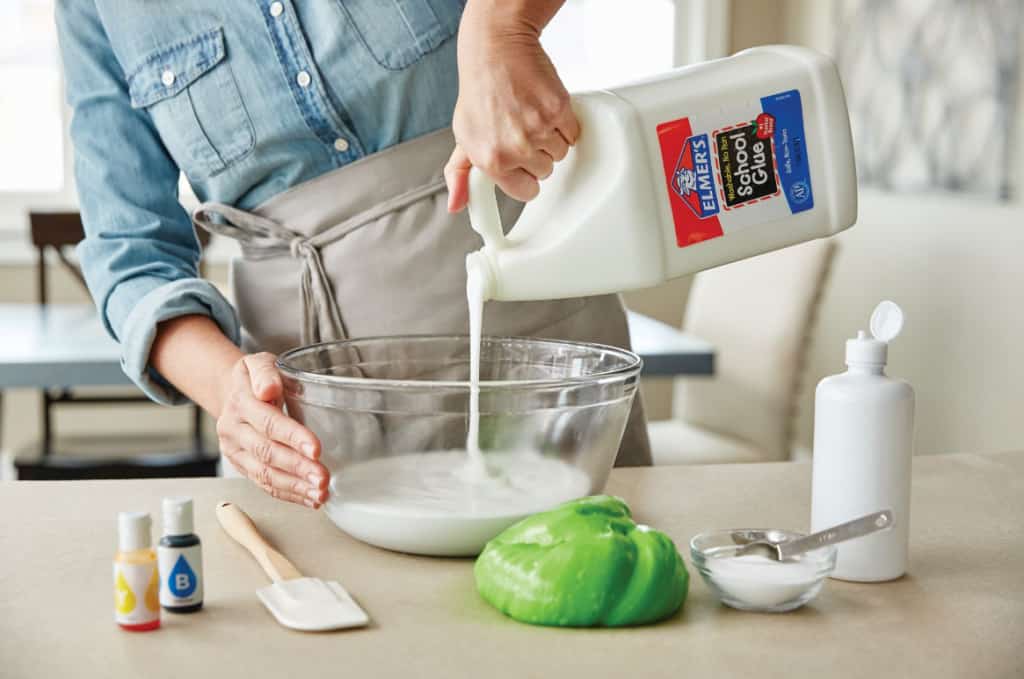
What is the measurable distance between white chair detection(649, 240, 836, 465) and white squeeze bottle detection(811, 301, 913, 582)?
5.44 ft

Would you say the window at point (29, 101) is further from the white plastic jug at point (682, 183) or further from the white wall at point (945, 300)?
the white plastic jug at point (682, 183)

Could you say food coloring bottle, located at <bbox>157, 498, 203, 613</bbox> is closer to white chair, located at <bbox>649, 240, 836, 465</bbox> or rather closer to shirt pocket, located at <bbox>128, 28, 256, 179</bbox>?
shirt pocket, located at <bbox>128, 28, 256, 179</bbox>

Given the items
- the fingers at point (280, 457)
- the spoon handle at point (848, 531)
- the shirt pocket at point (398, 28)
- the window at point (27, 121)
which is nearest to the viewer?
the spoon handle at point (848, 531)

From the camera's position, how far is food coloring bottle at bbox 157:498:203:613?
2.50 ft

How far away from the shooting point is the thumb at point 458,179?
0.94 meters

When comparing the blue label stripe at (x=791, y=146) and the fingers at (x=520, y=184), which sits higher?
the blue label stripe at (x=791, y=146)

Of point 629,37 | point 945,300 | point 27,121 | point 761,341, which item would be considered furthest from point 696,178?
point 27,121

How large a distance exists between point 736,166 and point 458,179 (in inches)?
8.9

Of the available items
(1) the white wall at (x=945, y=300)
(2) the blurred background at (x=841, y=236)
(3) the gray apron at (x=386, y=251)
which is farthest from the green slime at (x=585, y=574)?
(1) the white wall at (x=945, y=300)

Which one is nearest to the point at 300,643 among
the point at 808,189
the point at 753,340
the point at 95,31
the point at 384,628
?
the point at 384,628

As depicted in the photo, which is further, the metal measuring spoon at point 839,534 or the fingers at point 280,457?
the fingers at point 280,457

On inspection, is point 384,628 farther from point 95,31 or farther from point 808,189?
point 95,31

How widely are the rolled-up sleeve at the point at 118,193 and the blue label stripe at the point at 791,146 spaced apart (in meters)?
0.55

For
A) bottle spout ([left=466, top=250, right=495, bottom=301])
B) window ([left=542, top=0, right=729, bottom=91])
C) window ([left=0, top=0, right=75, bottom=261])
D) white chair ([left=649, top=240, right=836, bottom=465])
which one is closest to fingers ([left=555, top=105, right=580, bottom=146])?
bottle spout ([left=466, top=250, right=495, bottom=301])
